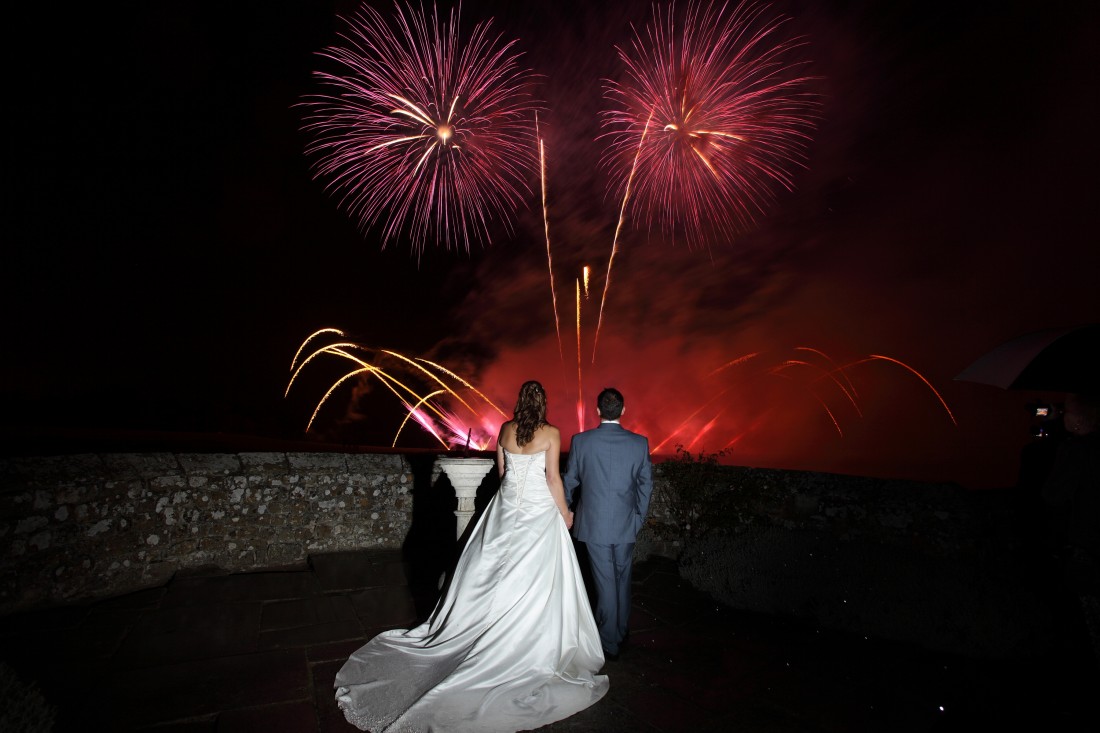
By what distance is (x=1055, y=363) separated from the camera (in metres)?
3.63

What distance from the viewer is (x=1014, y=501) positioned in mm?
4535

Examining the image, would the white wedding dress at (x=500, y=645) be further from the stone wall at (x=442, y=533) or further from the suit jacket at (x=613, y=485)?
the stone wall at (x=442, y=533)

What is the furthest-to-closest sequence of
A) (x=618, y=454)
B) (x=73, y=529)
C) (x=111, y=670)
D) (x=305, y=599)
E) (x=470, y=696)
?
1. (x=305, y=599)
2. (x=73, y=529)
3. (x=618, y=454)
4. (x=111, y=670)
5. (x=470, y=696)

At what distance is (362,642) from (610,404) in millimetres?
2643

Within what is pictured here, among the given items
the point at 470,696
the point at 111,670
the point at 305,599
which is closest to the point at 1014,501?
the point at 470,696

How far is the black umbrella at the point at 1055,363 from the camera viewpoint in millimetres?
3525

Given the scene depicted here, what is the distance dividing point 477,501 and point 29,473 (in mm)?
4237

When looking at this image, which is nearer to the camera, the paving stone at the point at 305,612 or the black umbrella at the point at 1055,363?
the black umbrella at the point at 1055,363

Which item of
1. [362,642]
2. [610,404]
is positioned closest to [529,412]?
[610,404]

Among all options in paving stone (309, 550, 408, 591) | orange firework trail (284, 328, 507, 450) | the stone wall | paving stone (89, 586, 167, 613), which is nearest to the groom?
the stone wall

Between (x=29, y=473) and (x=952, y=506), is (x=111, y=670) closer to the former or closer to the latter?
(x=29, y=473)

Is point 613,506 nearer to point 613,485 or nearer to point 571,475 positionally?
point 613,485

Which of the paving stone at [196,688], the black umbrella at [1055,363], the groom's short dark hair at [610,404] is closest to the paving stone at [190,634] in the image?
the paving stone at [196,688]

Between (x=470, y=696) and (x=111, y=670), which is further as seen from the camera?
(x=111, y=670)
